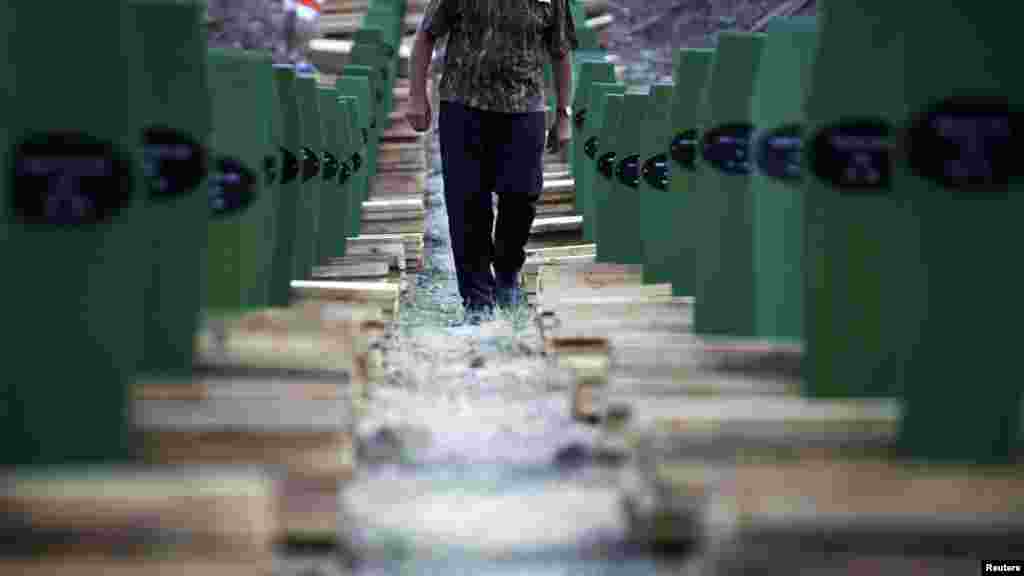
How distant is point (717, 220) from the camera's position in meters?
4.94

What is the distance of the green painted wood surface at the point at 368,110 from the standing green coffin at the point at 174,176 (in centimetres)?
495

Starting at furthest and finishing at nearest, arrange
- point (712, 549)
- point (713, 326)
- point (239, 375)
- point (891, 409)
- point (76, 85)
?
point (713, 326) → point (239, 375) → point (891, 409) → point (76, 85) → point (712, 549)

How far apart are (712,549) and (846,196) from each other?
1145mm

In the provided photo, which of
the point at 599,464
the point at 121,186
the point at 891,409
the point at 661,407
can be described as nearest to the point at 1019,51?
the point at 891,409

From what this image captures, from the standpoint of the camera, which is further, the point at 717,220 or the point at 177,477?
the point at 717,220

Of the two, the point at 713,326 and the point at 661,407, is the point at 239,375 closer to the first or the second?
the point at 661,407

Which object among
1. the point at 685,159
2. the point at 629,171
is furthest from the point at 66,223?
the point at 629,171

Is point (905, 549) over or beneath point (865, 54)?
beneath

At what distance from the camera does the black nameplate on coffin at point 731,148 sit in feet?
16.0

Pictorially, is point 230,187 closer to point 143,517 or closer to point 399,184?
point 143,517

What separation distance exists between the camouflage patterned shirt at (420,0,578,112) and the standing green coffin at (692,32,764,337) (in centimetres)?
211

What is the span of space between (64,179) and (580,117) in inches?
271

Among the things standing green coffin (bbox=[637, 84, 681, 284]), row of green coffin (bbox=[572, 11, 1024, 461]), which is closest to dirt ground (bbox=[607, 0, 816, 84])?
standing green coffin (bbox=[637, 84, 681, 284])

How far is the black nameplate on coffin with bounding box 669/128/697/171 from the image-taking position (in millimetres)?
5680
